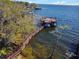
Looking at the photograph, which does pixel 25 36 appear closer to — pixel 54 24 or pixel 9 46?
pixel 9 46

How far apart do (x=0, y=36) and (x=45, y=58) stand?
8718mm

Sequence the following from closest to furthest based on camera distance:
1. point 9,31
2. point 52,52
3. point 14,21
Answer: point 9,31, point 14,21, point 52,52

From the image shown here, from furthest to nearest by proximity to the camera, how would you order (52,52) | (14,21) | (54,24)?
(54,24), (52,52), (14,21)

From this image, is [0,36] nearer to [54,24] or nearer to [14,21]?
[14,21]

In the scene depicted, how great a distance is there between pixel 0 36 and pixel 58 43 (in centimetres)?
1778

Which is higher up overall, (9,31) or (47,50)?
(9,31)

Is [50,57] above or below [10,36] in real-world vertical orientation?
below

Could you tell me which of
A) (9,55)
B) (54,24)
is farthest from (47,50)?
(54,24)

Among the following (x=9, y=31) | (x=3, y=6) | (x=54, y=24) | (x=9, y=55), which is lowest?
(x=54, y=24)

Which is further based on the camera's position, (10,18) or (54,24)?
(54,24)

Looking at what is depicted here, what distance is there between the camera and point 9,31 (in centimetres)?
3556

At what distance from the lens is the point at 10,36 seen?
3634 centimetres

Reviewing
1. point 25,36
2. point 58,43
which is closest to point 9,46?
point 25,36

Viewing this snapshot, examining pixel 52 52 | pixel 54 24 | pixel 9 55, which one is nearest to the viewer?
pixel 9 55
